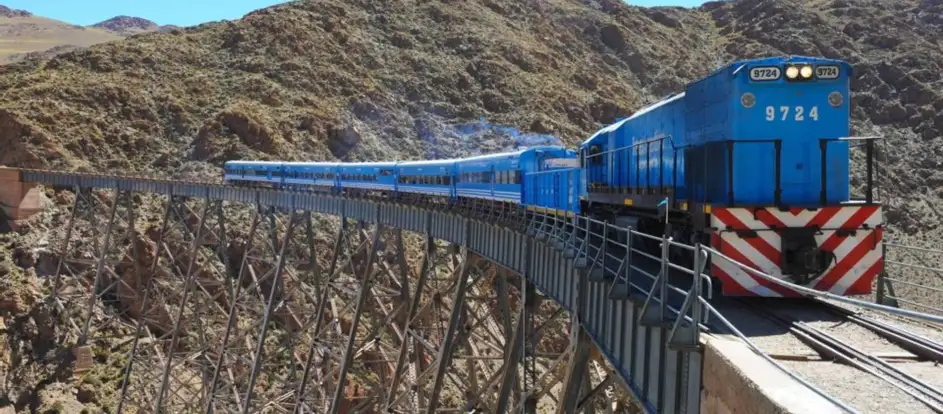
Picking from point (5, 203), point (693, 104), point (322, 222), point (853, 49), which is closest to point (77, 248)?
point (5, 203)

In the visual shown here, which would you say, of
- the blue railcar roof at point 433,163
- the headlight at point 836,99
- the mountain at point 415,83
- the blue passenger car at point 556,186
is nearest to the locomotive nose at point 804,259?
the headlight at point 836,99

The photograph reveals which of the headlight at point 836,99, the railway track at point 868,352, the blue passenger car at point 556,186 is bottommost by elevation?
the railway track at point 868,352

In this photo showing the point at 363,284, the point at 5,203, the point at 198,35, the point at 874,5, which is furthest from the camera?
the point at 874,5

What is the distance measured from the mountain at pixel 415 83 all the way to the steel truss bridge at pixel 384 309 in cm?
618

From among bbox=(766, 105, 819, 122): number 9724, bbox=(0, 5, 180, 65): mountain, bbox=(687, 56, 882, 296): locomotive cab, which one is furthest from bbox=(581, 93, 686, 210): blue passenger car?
bbox=(0, 5, 180, 65): mountain

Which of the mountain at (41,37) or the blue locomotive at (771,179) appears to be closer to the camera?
A: the blue locomotive at (771,179)

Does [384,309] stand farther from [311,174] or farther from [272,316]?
[311,174]

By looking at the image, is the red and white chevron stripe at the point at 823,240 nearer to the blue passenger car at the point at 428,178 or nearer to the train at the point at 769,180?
the train at the point at 769,180

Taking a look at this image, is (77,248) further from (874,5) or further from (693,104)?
(874,5)

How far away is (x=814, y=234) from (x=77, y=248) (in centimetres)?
3212

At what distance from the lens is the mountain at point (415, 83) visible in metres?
44.9

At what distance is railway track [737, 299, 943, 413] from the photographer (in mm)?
4641

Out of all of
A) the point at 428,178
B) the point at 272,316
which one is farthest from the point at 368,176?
the point at 272,316

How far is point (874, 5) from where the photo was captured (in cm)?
8844
